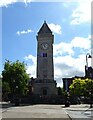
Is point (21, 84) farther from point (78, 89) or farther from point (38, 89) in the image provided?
point (38, 89)

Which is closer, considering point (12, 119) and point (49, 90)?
point (12, 119)

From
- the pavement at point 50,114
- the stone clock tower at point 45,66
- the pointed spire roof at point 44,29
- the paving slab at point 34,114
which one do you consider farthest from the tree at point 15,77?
the paving slab at point 34,114

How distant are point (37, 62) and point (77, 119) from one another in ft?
283

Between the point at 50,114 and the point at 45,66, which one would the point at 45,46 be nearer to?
the point at 45,66

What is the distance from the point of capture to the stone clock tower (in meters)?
110

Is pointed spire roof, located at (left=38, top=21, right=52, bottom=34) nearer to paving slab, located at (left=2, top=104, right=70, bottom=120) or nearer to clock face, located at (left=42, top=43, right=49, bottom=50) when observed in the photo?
clock face, located at (left=42, top=43, right=49, bottom=50)

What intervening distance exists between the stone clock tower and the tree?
20672 mm

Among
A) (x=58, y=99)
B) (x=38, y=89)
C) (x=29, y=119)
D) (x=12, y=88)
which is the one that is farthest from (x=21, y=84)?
(x=29, y=119)

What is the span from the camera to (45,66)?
11112 cm

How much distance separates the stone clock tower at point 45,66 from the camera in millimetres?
110500

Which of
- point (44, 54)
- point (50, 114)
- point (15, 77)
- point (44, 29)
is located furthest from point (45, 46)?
point (50, 114)

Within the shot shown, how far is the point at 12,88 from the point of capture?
84625 millimetres

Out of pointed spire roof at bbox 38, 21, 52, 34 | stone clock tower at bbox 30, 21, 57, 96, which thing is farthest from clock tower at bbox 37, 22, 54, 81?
Answer: pointed spire roof at bbox 38, 21, 52, 34

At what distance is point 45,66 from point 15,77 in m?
24.6
